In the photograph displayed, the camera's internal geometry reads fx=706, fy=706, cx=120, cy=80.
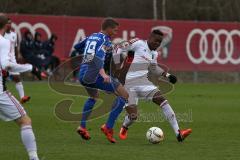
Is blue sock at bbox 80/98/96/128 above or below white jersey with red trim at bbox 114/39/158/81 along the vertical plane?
below

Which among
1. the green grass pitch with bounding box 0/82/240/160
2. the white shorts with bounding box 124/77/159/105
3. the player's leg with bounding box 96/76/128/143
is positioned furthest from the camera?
the white shorts with bounding box 124/77/159/105

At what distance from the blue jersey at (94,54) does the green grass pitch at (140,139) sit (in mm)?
1214

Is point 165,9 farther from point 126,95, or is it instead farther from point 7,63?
point 7,63

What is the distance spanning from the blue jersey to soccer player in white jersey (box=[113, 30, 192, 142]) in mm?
785

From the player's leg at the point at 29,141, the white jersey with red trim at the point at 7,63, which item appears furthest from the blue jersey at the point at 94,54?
the white jersey with red trim at the point at 7,63

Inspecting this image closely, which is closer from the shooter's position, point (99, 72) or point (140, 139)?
point (99, 72)

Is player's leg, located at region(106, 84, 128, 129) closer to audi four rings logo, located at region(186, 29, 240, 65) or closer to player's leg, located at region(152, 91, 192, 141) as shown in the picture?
player's leg, located at region(152, 91, 192, 141)

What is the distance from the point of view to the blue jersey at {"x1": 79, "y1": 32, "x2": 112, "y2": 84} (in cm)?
A: 1259

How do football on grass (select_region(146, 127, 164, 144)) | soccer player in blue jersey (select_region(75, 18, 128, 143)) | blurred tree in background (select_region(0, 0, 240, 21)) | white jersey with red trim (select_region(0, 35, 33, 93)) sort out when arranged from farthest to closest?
1. blurred tree in background (select_region(0, 0, 240, 21))
2. soccer player in blue jersey (select_region(75, 18, 128, 143))
3. football on grass (select_region(146, 127, 164, 144))
4. white jersey with red trim (select_region(0, 35, 33, 93))

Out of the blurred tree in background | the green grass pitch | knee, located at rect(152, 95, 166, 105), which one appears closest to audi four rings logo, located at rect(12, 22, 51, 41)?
the green grass pitch

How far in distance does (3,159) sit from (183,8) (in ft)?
134

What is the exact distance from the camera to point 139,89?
1338 centimetres

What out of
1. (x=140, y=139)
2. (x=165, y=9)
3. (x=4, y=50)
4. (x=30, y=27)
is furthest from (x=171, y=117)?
(x=165, y=9)

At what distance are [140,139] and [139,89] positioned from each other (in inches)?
37.4
